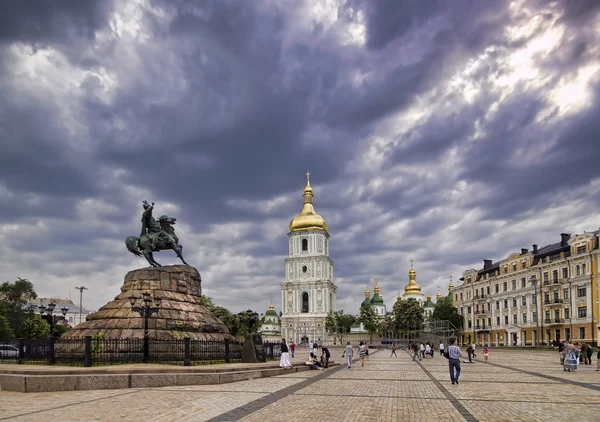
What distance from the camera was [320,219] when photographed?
12312 cm

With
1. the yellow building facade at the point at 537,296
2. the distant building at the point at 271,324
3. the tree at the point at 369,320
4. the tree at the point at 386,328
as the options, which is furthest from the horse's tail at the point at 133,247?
the distant building at the point at 271,324

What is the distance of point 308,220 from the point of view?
122500 millimetres

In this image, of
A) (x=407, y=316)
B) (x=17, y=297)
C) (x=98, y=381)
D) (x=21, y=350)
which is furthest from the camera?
(x=407, y=316)

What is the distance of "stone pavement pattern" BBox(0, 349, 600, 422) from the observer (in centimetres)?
1241

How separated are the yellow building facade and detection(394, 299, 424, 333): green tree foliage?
762 centimetres

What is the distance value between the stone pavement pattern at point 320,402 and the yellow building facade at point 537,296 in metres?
Answer: 45.8

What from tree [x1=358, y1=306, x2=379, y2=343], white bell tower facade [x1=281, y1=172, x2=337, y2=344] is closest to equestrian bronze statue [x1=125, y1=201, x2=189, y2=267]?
tree [x1=358, y1=306, x2=379, y2=343]

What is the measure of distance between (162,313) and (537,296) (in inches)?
2246

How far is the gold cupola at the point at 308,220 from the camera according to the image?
12188 cm

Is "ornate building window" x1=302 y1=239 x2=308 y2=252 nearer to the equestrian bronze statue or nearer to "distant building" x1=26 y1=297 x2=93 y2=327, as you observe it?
"distant building" x1=26 y1=297 x2=93 y2=327

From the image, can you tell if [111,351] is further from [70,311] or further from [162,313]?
[70,311]

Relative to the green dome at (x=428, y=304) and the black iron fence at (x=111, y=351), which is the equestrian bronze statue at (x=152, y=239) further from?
the green dome at (x=428, y=304)

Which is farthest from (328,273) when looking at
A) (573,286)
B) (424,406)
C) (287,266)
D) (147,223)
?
(424,406)

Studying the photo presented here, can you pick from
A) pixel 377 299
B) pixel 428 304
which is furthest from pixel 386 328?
pixel 377 299
